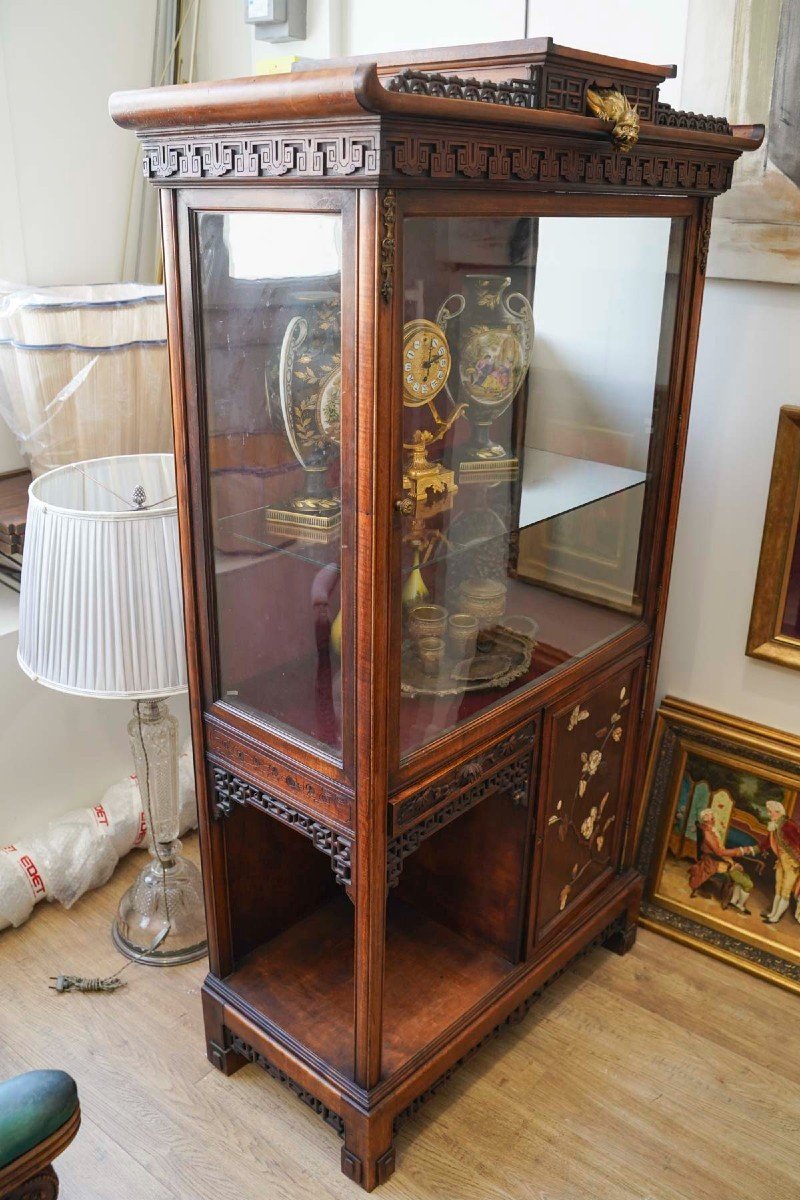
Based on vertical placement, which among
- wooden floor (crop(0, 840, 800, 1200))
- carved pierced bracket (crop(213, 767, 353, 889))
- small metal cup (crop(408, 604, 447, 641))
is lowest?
wooden floor (crop(0, 840, 800, 1200))

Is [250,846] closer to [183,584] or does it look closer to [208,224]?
[183,584]

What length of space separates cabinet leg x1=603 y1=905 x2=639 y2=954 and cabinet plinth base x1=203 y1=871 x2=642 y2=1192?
0.43 ft

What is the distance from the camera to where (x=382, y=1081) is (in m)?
1.59

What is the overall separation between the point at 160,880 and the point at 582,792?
0.86 meters

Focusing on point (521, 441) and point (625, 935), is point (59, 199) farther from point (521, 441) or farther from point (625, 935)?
point (625, 935)

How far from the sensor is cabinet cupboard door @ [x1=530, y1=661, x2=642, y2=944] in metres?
1.75

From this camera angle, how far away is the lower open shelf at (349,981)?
1683 mm

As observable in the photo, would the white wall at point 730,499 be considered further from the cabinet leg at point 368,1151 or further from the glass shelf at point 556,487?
the cabinet leg at point 368,1151

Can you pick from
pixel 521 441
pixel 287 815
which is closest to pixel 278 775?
pixel 287 815

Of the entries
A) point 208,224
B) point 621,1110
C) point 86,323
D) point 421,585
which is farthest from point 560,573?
point 86,323

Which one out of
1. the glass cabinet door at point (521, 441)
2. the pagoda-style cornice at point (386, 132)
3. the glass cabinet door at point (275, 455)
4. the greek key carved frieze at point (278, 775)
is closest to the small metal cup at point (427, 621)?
the glass cabinet door at point (521, 441)

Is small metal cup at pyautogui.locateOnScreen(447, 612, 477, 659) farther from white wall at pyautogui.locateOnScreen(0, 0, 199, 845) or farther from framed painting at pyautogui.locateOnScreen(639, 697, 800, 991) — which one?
white wall at pyautogui.locateOnScreen(0, 0, 199, 845)

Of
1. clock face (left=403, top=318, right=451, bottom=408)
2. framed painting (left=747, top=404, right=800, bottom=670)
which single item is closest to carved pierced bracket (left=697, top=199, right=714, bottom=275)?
framed painting (left=747, top=404, right=800, bottom=670)

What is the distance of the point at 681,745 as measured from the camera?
212cm
